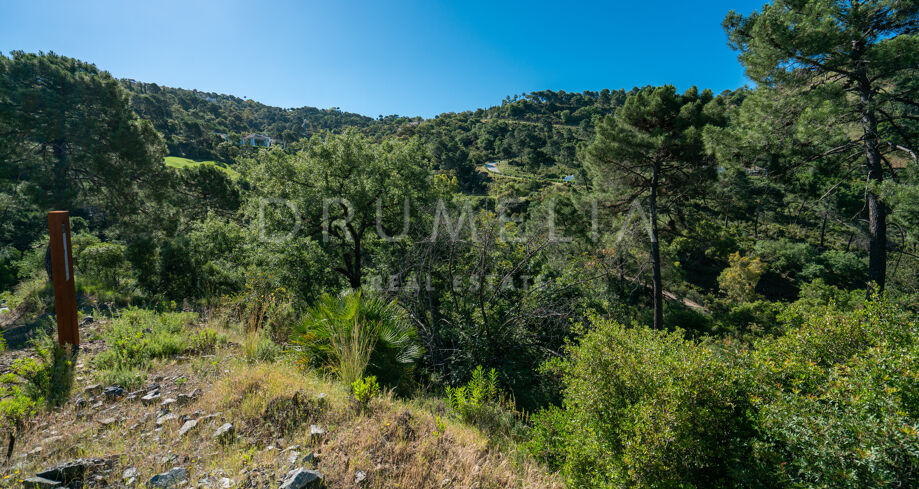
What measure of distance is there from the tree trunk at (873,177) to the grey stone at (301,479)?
10575 millimetres

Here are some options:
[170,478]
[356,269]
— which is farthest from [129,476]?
[356,269]

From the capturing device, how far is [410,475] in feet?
7.93

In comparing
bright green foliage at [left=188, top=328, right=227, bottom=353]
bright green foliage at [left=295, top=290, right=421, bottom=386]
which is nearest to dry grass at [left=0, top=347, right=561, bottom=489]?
bright green foliage at [left=295, top=290, right=421, bottom=386]

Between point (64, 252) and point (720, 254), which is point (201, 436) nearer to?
point (64, 252)

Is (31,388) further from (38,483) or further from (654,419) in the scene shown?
(654,419)

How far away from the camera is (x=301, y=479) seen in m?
2.13

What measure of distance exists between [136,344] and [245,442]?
2754mm

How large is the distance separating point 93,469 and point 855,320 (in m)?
5.89

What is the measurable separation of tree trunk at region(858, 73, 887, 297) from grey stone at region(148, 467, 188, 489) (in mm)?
11373

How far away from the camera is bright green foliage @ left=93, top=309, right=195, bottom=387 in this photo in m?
3.46

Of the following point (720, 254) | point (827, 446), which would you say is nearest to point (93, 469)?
point (827, 446)

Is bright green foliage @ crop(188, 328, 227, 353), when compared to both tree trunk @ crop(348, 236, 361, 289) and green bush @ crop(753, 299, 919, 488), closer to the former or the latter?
A: tree trunk @ crop(348, 236, 361, 289)

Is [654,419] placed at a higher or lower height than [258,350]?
higher

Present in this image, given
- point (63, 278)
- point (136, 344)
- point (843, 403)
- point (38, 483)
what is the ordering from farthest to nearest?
1. point (136, 344)
2. point (63, 278)
3. point (843, 403)
4. point (38, 483)
